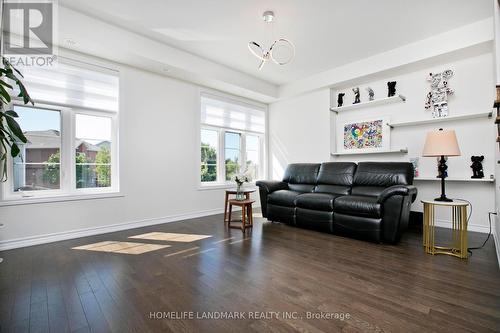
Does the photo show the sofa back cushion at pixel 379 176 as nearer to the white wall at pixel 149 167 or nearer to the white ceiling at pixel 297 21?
the white ceiling at pixel 297 21

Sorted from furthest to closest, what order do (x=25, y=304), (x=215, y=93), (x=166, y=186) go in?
(x=215, y=93)
(x=166, y=186)
(x=25, y=304)

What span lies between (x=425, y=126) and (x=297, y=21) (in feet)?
8.62

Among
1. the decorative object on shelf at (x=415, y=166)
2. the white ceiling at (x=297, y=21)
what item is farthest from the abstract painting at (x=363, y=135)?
the white ceiling at (x=297, y=21)

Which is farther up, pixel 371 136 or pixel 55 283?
pixel 371 136

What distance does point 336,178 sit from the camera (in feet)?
13.4

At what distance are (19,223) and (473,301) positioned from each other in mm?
4394

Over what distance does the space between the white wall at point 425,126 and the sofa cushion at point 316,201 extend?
152 cm

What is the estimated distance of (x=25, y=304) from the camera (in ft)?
5.46

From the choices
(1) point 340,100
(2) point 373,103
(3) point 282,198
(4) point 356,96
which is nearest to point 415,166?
(2) point 373,103

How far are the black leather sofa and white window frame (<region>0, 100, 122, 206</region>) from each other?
238 cm

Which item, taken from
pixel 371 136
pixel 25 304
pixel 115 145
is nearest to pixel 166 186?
pixel 115 145

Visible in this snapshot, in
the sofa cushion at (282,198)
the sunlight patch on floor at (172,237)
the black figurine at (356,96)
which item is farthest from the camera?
the black figurine at (356,96)

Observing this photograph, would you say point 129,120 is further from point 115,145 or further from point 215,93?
point 215,93

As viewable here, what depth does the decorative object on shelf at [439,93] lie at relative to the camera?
144 inches
